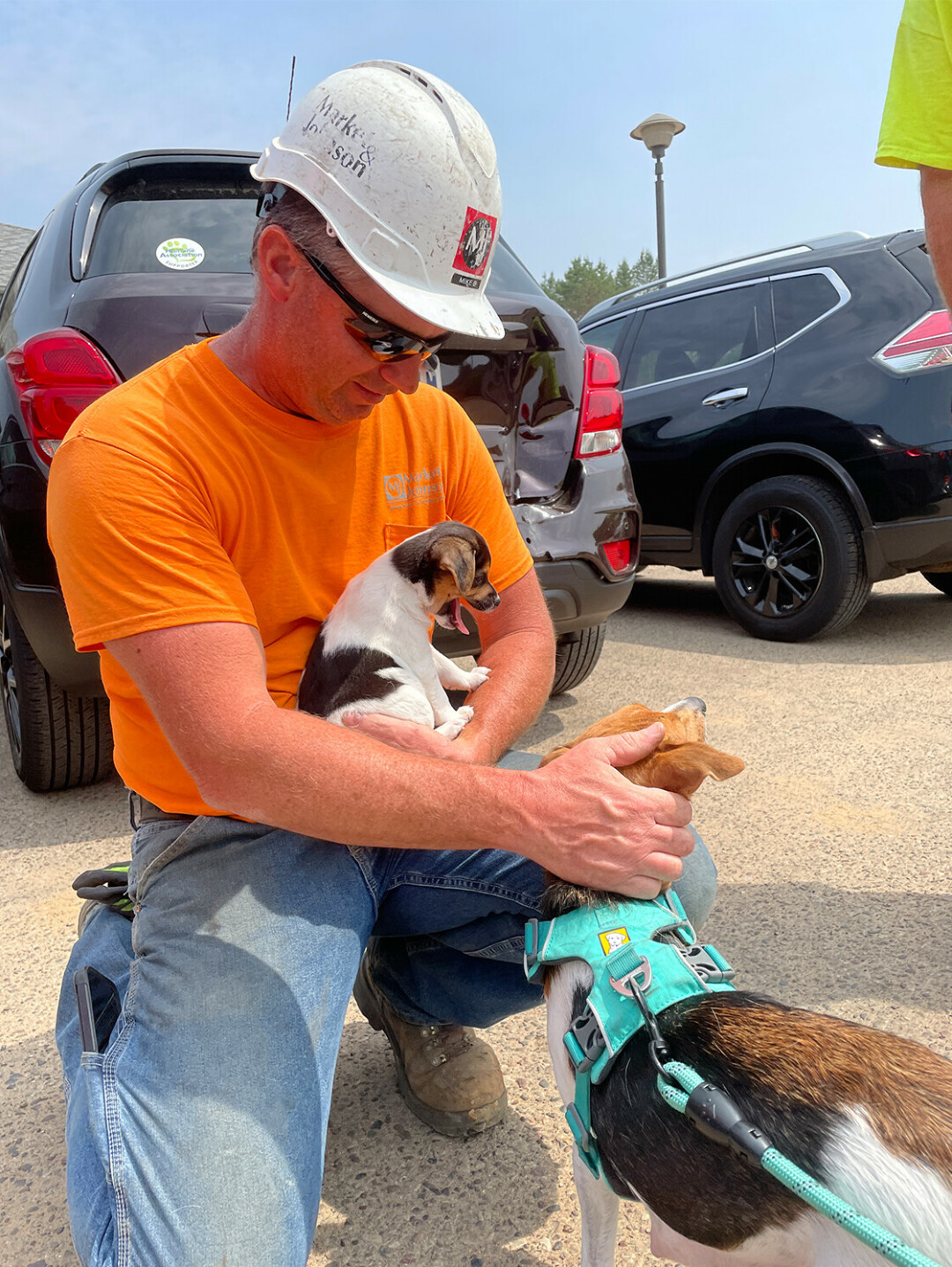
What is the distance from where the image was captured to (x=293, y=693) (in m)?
2.23

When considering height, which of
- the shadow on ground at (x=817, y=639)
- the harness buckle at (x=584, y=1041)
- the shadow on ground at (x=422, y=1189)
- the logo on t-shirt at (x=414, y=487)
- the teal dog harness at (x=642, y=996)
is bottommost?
the shadow on ground at (x=422, y=1189)

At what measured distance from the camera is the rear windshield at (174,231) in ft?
11.0

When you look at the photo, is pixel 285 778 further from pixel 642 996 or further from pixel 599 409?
pixel 599 409

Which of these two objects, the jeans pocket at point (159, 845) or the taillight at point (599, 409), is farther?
the taillight at point (599, 409)

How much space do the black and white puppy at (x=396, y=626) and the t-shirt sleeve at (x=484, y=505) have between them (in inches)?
2.7

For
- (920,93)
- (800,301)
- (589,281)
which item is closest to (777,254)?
(800,301)

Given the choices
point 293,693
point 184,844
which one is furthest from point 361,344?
point 184,844

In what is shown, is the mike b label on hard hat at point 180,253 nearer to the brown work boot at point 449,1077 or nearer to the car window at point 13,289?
the car window at point 13,289

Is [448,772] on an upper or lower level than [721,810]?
upper

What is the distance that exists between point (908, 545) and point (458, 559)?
419 cm

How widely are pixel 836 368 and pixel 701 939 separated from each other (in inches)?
167

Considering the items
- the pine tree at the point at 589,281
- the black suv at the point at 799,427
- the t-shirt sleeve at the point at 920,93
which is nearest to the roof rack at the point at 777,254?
the black suv at the point at 799,427

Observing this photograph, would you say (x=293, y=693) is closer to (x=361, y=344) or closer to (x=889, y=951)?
(x=361, y=344)

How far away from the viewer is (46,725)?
3697mm
